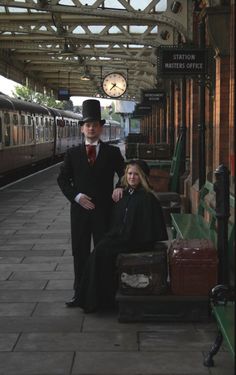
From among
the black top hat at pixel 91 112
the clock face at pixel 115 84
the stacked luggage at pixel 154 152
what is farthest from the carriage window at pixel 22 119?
the black top hat at pixel 91 112

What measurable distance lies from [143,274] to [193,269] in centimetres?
42

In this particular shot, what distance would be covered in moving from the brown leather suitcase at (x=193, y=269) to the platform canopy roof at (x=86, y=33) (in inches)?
303

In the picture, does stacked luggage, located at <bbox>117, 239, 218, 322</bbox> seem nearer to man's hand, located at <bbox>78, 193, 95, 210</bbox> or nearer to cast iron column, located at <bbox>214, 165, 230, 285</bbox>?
cast iron column, located at <bbox>214, 165, 230, 285</bbox>

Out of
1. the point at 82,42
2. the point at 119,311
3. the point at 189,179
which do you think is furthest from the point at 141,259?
the point at 82,42

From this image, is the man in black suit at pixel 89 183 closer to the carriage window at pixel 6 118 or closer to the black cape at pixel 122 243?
the black cape at pixel 122 243

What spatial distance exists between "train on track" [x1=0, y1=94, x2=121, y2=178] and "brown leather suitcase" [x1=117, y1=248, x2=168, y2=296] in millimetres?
14394

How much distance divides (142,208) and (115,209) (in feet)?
0.98

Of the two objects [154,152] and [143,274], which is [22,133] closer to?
[154,152]

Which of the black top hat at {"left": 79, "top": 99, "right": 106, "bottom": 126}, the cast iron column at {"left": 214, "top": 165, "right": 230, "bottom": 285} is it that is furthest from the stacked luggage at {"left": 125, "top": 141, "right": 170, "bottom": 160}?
the cast iron column at {"left": 214, "top": 165, "right": 230, "bottom": 285}

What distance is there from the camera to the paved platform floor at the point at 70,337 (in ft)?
14.9

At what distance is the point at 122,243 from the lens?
5.95m

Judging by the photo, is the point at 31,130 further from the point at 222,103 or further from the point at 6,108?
the point at 222,103

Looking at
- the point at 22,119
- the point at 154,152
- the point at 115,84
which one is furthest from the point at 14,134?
the point at 154,152

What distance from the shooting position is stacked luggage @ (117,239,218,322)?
18.1ft
